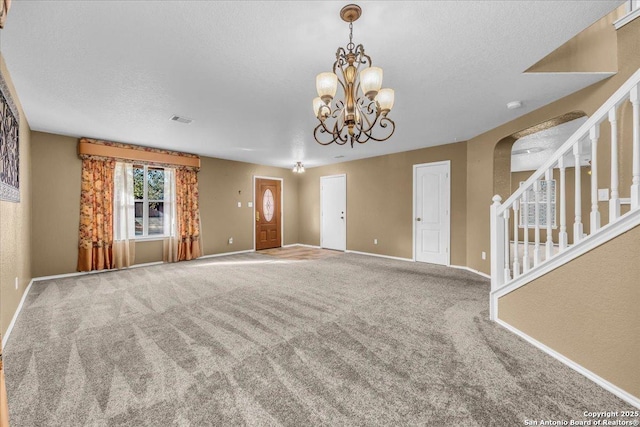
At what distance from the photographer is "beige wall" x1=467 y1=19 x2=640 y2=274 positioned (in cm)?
260

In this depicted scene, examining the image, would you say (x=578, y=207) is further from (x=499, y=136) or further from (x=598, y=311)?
(x=499, y=136)

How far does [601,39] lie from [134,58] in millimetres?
4495

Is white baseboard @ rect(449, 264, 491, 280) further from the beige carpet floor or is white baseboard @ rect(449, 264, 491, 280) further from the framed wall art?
the framed wall art

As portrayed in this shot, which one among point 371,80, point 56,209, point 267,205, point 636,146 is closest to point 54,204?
point 56,209

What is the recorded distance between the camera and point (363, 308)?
3.17 meters

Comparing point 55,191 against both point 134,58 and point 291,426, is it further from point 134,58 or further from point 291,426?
point 291,426

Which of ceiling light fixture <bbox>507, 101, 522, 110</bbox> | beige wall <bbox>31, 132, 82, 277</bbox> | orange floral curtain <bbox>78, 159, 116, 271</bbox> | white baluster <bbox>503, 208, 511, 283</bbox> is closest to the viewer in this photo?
white baluster <bbox>503, 208, 511, 283</bbox>

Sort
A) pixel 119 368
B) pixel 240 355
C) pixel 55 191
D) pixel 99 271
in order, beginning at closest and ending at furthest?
1. pixel 119 368
2. pixel 240 355
3. pixel 55 191
4. pixel 99 271

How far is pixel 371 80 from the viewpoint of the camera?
196cm

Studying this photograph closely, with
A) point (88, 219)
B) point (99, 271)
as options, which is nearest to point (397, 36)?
point (88, 219)

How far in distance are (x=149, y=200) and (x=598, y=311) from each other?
6787 millimetres

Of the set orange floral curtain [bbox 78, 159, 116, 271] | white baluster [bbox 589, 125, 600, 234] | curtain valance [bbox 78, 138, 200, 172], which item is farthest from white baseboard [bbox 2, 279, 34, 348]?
white baluster [bbox 589, 125, 600, 234]

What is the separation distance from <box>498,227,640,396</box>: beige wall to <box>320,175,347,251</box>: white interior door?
17.5 ft

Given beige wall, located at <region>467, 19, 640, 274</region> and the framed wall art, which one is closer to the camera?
the framed wall art
